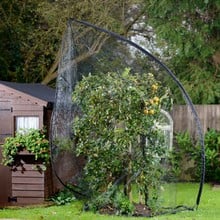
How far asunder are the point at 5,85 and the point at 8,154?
1117mm

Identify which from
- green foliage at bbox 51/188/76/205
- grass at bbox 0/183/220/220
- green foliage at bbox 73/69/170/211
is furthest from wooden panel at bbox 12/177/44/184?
green foliage at bbox 73/69/170/211

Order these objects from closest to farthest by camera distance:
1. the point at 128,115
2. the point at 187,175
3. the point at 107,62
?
the point at 128,115 < the point at 107,62 < the point at 187,175

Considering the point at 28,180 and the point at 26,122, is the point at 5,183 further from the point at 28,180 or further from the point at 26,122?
the point at 26,122

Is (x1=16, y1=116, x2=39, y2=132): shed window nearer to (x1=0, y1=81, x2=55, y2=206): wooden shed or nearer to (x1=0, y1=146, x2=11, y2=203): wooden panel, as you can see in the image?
(x1=0, y1=81, x2=55, y2=206): wooden shed

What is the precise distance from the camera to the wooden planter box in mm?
8336

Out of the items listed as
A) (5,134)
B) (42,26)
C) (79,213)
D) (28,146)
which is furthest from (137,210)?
(42,26)

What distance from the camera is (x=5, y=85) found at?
862 cm

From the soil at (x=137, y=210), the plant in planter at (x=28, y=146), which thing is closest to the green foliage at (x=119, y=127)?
the soil at (x=137, y=210)

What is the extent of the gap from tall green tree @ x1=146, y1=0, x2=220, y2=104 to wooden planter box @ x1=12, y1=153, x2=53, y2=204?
174 inches

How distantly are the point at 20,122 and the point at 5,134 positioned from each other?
315 mm

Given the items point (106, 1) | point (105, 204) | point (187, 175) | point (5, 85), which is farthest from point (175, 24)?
point (105, 204)

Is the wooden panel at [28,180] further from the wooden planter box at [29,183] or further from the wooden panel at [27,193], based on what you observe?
the wooden panel at [27,193]

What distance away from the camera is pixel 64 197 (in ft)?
27.7

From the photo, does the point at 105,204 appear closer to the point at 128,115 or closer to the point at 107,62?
the point at 128,115
